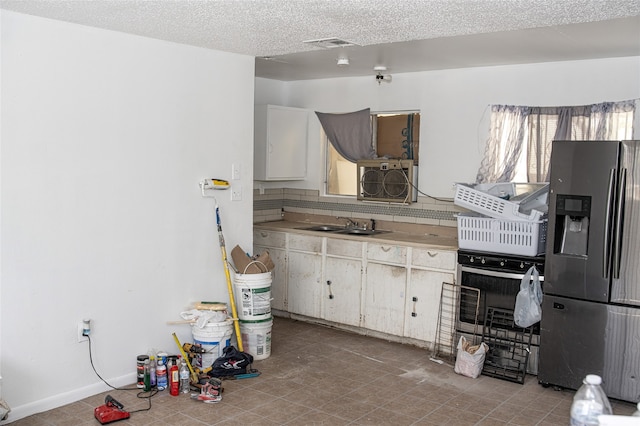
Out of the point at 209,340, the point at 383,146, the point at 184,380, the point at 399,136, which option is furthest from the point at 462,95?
the point at 184,380

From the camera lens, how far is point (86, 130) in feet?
13.0

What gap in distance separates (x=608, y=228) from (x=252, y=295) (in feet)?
8.63

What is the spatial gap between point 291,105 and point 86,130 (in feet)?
11.0

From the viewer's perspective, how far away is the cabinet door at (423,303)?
17.3 feet

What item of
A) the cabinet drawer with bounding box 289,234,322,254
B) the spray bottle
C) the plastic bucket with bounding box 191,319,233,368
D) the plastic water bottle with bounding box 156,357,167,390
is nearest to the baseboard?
the plastic water bottle with bounding box 156,357,167,390

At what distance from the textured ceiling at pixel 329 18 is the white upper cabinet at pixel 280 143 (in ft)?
5.86

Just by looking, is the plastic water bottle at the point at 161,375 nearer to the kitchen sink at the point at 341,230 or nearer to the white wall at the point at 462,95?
the kitchen sink at the point at 341,230

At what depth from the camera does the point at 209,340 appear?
457cm

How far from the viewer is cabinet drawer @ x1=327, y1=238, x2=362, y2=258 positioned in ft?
18.8

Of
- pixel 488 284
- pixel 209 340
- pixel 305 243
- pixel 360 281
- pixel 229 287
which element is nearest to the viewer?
pixel 209 340

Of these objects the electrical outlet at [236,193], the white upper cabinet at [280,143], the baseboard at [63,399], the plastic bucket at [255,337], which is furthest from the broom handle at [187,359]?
the white upper cabinet at [280,143]

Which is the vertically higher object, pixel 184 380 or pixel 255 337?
pixel 255 337

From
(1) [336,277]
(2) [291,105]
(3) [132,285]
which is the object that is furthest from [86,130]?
(2) [291,105]

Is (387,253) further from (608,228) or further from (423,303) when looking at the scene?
(608,228)
